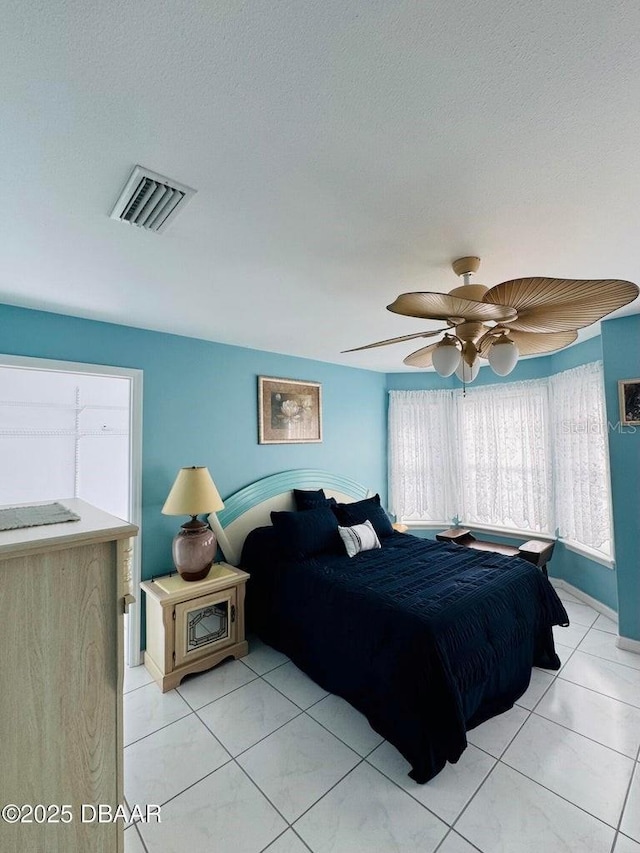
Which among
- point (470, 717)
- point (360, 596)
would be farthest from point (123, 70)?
point (470, 717)

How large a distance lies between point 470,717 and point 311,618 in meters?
1.02

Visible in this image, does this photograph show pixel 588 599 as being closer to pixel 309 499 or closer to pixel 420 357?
pixel 309 499

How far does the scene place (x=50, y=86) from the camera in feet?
3.04

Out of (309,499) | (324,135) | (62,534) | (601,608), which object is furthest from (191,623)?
(601,608)

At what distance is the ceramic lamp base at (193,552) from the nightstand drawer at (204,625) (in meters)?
0.19

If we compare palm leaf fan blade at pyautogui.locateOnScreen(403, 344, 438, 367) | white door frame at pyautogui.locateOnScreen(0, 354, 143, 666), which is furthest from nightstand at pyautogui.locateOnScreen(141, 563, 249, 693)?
palm leaf fan blade at pyautogui.locateOnScreen(403, 344, 438, 367)

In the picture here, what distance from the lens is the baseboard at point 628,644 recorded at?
272 cm

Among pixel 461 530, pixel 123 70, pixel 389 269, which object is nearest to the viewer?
pixel 123 70

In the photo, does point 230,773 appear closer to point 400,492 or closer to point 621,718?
point 621,718

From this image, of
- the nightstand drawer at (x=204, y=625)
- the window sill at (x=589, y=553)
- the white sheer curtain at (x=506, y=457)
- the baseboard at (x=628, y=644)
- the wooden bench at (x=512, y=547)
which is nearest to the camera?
the nightstand drawer at (x=204, y=625)

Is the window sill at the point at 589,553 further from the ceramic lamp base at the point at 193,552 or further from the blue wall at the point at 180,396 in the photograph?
the ceramic lamp base at the point at 193,552

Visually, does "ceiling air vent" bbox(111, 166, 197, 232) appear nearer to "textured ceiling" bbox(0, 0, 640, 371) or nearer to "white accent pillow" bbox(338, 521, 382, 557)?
"textured ceiling" bbox(0, 0, 640, 371)

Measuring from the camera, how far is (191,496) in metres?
2.66

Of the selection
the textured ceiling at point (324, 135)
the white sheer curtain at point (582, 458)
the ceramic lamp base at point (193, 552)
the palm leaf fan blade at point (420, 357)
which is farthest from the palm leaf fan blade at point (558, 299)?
the ceramic lamp base at point (193, 552)
